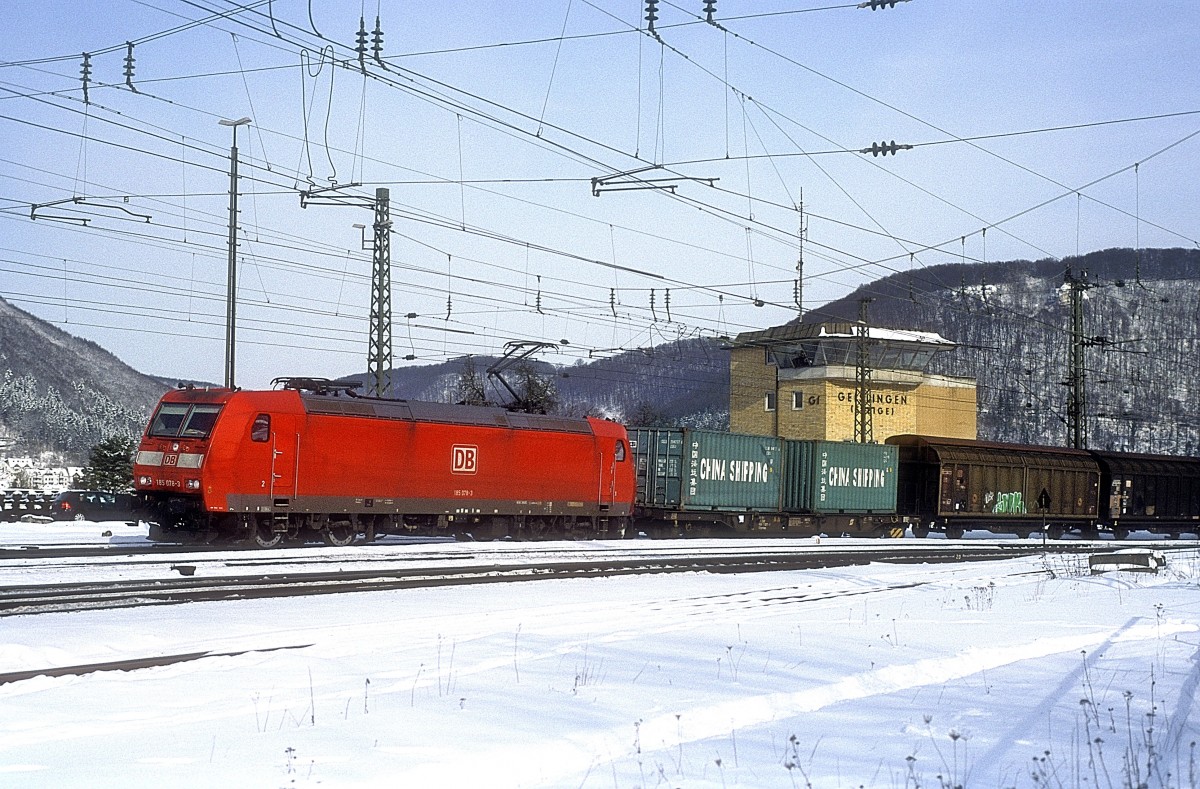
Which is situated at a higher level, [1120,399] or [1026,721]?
[1120,399]

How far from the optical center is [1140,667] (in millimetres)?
11008

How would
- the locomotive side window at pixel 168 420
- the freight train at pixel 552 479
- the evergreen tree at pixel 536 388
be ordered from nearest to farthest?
1. the freight train at pixel 552 479
2. the locomotive side window at pixel 168 420
3. the evergreen tree at pixel 536 388

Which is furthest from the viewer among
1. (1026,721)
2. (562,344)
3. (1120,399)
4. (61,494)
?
(1120,399)

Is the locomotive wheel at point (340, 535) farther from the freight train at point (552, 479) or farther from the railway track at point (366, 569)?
the railway track at point (366, 569)

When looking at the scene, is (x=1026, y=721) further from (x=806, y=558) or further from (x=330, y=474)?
(x=330, y=474)

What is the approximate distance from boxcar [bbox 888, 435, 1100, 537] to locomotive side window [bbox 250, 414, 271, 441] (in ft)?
79.6

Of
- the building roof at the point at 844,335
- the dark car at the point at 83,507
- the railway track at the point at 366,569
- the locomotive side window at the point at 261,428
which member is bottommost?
the railway track at the point at 366,569

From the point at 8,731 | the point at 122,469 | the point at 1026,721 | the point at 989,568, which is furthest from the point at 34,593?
the point at 122,469

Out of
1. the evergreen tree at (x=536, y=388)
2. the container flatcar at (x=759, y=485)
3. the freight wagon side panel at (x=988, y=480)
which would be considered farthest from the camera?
the evergreen tree at (x=536, y=388)

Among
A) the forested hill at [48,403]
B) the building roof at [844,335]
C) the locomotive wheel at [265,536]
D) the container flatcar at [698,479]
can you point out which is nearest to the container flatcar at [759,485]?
the container flatcar at [698,479]

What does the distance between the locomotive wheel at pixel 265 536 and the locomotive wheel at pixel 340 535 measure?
1337mm

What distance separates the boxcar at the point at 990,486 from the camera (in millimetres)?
39812

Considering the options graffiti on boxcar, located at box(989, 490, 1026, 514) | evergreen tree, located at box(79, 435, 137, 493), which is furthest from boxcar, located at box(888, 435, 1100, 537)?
evergreen tree, located at box(79, 435, 137, 493)

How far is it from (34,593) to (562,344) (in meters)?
23.6
